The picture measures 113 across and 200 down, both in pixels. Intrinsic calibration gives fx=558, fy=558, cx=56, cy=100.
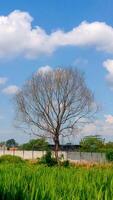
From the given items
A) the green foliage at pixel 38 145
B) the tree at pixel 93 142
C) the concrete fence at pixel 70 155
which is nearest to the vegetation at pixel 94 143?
the tree at pixel 93 142

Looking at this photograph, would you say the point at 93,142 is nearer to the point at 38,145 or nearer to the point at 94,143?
the point at 94,143

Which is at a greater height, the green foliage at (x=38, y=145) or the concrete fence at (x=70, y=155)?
the green foliage at (x=38, y=145)

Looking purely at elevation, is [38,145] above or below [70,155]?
above

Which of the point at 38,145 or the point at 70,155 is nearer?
the point at 70,155

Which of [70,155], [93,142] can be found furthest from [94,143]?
[70,155]

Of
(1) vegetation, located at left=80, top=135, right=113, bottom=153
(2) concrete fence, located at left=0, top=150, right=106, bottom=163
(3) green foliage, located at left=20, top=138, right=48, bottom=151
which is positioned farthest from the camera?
(1) vegetation, located at left=80, top=135, right=113, bottom=153

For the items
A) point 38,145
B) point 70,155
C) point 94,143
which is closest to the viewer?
point 70,155

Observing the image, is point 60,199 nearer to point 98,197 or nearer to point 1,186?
point 98,197

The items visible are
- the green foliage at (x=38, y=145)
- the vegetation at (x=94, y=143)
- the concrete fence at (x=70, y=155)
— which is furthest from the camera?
the vegetation at (x=94, y=143)

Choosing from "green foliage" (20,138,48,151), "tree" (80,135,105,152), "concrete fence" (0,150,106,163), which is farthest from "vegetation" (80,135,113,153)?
"concrete fence" (0,150,106,163)

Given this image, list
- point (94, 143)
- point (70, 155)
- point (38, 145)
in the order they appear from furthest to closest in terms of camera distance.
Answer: point (94, 143), point (38, 145), point (70, 155)

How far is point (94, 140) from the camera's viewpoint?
86438mm

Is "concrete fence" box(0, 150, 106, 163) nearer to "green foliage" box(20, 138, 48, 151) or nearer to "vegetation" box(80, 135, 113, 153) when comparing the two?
"green foliage" box(20, 138, 48, 151)

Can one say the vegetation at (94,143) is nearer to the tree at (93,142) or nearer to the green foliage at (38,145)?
the tree at (93,142)
